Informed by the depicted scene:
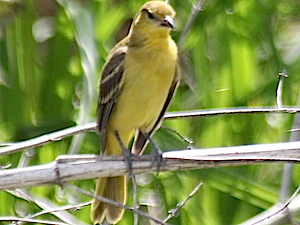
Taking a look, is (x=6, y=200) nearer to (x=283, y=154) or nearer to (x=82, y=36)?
(x=82, y=36)

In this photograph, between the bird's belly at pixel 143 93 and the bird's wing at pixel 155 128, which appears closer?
the bird's belly at pixel 143 93

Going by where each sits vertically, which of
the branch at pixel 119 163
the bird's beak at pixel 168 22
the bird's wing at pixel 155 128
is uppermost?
the bird's beak at pixel 168 22

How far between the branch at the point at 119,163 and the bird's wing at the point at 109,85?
694 millimetres

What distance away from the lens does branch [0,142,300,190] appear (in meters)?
2.40

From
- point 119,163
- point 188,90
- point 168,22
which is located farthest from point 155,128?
point 119,163

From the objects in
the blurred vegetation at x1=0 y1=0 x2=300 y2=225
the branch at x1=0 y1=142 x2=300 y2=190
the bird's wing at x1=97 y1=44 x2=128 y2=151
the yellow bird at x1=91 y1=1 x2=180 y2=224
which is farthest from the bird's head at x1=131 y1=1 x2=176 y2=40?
the branch at x1=0 y1=142 x2=300 y2=190

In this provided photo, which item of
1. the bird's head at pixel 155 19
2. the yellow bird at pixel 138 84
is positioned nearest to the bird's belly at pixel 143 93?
the yellow bird at pixel 138 84

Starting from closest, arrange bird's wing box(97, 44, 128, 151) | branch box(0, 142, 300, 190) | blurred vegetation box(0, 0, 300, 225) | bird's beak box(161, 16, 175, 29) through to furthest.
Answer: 1. branch box(0, 142, 300, 190)
2. bird's beak box(161, 16, 175, 29)
3. bird's wing box(97, 44, 128, 151)
4. blurred vegetation box(0, 0, 300, 225)

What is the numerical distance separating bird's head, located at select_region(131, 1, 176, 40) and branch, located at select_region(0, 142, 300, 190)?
0.80 meters

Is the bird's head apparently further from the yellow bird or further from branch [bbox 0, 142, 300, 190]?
branch [bbox 0, 142, 300, 190]

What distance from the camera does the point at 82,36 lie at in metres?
3.44

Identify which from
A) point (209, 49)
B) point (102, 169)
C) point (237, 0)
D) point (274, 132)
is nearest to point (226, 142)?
point (274, 132)

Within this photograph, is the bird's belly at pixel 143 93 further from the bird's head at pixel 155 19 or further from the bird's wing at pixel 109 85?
the bird's head at pixel 155 19

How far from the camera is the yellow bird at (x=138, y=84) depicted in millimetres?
3207
